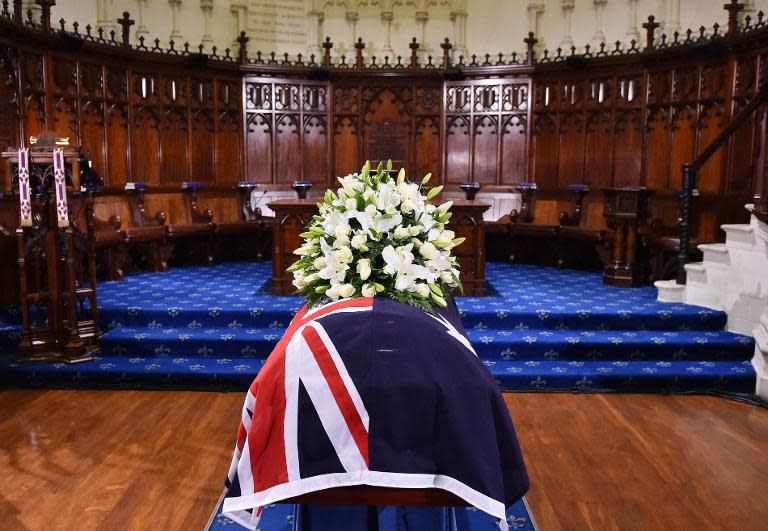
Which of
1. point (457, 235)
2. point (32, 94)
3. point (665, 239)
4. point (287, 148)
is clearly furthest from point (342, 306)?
point (287, 148)

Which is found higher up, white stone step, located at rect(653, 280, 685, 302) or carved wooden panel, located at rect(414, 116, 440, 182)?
carved wooden panel, located at rect(414, 116, 440, 182)

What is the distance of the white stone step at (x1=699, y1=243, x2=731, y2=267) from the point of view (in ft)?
20.5

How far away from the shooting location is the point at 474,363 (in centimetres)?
204

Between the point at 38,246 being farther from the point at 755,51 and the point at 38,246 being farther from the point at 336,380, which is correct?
the point at 755,51

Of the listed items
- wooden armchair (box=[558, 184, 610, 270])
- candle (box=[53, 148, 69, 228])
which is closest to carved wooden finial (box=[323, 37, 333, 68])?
wooden armchair (box=[558, 184, 610, 270])

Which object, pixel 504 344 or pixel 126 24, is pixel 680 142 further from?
pixel 126 24

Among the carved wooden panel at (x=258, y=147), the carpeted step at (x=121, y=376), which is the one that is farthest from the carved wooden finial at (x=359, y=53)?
the carpeted step at (x=121, y=376)

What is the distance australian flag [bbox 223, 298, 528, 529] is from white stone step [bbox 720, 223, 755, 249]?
4.87 metres

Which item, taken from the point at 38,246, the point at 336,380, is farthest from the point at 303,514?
the point at 38,246

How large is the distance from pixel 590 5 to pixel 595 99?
167cm

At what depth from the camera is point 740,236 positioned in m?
6.12

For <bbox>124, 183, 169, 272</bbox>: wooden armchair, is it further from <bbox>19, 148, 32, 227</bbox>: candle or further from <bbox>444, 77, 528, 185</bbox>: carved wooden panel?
<bbox>444, 77, 528, 185</bbox>: carved wooden panel

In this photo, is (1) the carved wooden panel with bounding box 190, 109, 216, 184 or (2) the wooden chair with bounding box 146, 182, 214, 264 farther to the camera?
(1) the carved wooden panel with bounding box 190, 109, 216, 184

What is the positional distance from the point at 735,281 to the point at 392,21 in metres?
6.51
